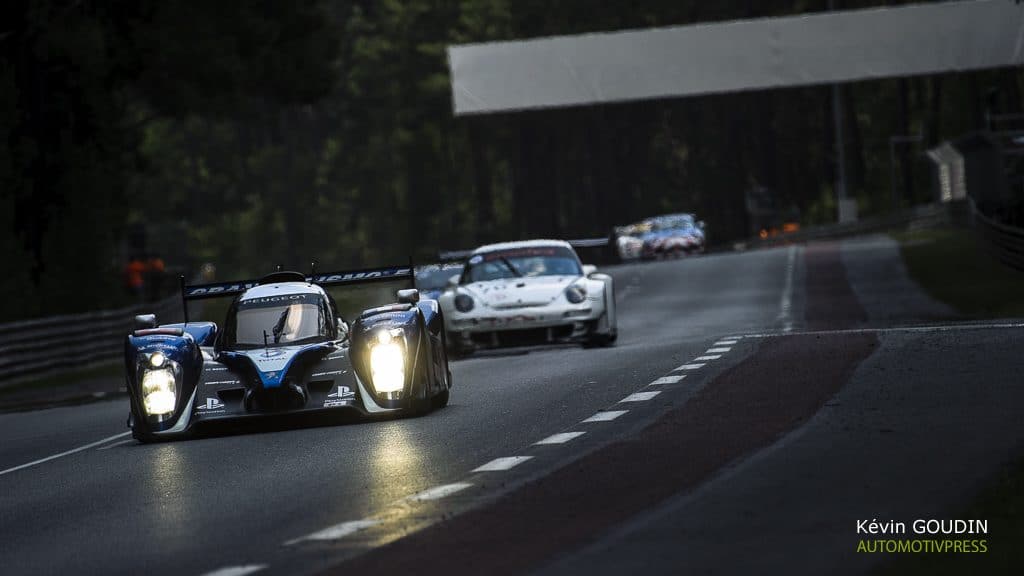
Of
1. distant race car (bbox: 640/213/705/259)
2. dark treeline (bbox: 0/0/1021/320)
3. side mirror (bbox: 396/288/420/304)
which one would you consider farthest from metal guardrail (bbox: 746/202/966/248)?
side mirror (bbox: 396/288/420/304)

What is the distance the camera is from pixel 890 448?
12.3 metres

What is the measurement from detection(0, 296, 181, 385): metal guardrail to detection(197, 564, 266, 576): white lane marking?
24155 millimetres

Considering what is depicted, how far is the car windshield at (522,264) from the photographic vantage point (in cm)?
2694

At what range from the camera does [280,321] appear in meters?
17.6

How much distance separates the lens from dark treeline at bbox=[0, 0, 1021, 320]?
45.2 meters

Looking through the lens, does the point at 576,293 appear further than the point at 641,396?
Yes

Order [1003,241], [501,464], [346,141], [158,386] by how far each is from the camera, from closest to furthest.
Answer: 1. [501,464]
2. [158,386]
3. [1003,241]
4. [346,141]

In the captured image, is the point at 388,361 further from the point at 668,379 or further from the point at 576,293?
the point at 576,293

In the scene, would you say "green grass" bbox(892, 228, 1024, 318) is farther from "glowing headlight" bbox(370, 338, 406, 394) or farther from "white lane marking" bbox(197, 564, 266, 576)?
"white lane marking" bbox(197, 564, 266, 576)

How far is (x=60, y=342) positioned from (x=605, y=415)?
21.6 metres

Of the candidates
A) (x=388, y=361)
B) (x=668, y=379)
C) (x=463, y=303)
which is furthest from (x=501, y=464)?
(x=463, y=303)

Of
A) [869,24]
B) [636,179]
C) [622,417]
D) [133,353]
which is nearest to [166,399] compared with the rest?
[133,353]

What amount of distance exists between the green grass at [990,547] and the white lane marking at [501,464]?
298 centimetres

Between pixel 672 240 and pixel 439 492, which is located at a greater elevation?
pixel 439 492
